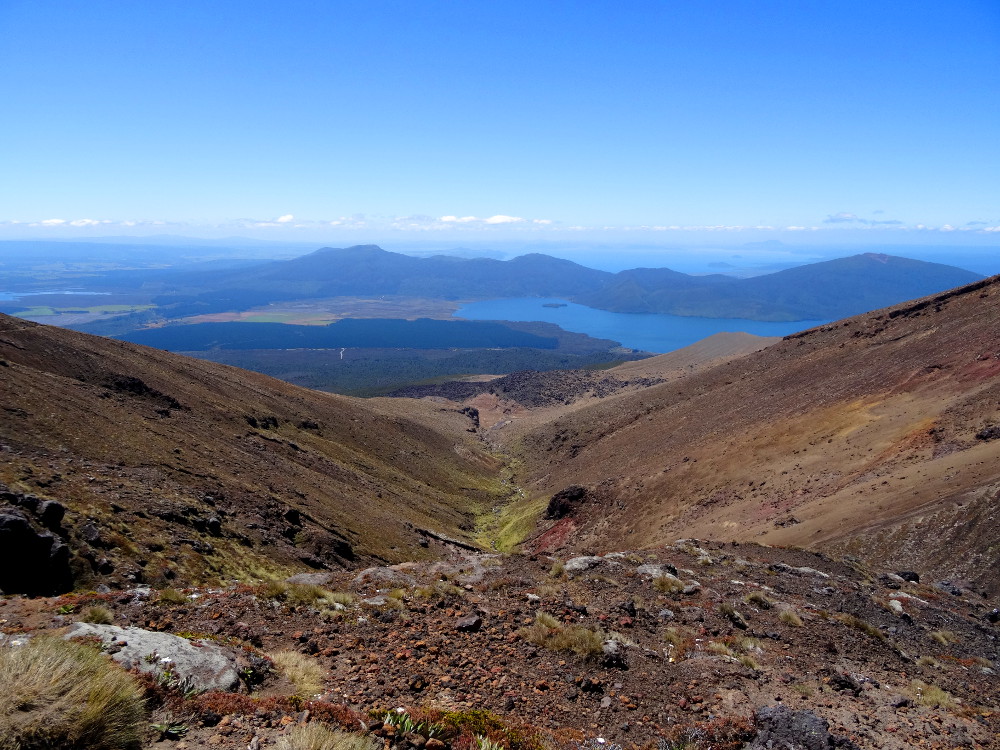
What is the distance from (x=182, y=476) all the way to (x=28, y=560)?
1017cm

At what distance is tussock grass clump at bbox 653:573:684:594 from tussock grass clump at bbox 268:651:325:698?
315 inches

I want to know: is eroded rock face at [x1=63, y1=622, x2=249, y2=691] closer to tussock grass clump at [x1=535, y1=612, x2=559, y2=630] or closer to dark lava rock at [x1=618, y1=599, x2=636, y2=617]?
tussock grass clump at [x1=535, y1=612, x2=559, y2=630]

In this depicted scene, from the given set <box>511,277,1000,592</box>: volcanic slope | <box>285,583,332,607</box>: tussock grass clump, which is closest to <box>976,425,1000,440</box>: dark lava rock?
<box>511,277,1000,592</box>: volcanic slope

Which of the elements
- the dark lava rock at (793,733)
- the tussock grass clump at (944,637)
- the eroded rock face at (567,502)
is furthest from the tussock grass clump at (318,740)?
the eroded rock face at (567,502)

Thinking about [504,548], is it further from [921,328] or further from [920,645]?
[921,328]

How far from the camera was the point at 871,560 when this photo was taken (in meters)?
17.4

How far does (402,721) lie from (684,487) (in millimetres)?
26494

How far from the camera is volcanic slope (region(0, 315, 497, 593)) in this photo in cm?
1267

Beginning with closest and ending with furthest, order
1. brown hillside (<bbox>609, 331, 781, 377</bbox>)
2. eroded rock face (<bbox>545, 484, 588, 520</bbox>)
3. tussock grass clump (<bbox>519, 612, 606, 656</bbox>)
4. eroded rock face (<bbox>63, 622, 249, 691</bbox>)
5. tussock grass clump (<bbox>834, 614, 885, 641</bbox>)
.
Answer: eroded rock face (<bbox>63, 622, 249, 691</bbox>) → tussock grass clump (<bbox>519, 612, 606, 656</bbox>) → tussock grass clump (<bbox>834, 614, 885, 641</bbox>) → eroded rock face (<bbox>545, 484, 588, 520</bbox>) → brown hillside (<bbox>609, 331, 781, 377</bbox>)

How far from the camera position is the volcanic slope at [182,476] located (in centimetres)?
1267

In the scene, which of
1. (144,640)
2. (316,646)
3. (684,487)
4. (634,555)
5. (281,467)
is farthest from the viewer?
(684,487)

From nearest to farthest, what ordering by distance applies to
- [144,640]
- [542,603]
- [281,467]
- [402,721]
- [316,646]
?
1. [402,721]
2. [144,640]
3. [316,646]
4. [542,603]
5. [281,467]

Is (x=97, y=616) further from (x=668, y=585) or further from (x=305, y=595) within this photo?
(x=668, y=585)

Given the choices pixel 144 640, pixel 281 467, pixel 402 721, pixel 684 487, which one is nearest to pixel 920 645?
pixel 402 721
